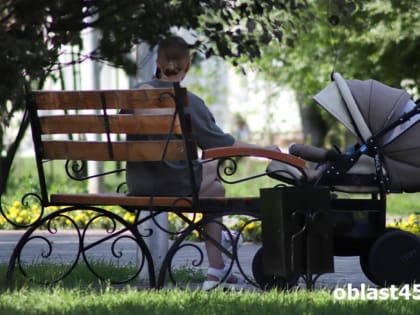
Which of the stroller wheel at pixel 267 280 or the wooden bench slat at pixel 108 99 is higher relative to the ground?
the wooden bench slat at pixel 108 99

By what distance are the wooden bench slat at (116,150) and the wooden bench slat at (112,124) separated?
0.07 meters

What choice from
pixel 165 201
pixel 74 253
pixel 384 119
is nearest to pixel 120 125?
pixel 165 201

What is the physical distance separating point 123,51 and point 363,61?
38.7ft

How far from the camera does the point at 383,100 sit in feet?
23.7

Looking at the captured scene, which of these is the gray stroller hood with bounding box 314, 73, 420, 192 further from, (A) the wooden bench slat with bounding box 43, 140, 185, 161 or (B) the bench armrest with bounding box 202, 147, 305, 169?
(A) the wooden bench slat with bounding box 43, 140, 185, 161

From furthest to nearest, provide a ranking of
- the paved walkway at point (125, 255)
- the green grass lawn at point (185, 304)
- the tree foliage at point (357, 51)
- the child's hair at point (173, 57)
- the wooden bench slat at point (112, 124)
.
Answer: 1. the tree foliage at point (357, 51)
2. the paved walkway at point (125, 255)
3. the child's hair at point (173, 57)
4. the wooden bench slat at point (112, 124)
5. the green grass lawn at point (185, 304)

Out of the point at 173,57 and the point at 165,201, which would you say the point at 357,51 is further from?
the point at 165,201

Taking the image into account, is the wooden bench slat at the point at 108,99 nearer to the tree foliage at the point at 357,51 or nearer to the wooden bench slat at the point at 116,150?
the wooden bench slat at the point at 116,150

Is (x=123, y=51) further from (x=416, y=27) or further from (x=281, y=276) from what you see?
(x=416, y=27)

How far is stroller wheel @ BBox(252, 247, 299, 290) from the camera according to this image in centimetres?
655

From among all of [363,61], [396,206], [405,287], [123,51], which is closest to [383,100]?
[405,287]

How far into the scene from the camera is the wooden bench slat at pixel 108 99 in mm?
6359

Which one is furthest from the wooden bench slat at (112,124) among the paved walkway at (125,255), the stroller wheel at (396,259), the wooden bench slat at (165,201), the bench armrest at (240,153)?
the stroller wheel at (396,259)

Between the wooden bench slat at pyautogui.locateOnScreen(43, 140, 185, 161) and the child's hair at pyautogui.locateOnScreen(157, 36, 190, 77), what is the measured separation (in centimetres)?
57
